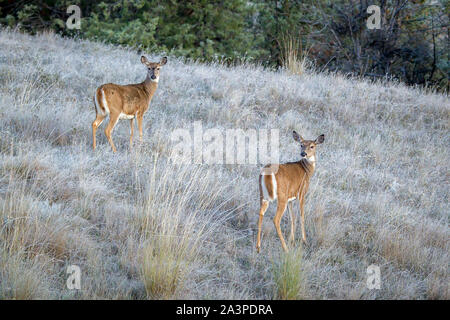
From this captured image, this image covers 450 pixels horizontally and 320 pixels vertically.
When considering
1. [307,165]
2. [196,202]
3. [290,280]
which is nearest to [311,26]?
[307,165]

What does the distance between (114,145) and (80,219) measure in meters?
2.59

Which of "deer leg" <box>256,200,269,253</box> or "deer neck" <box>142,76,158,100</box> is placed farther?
"deer neck" <box>142,76,158,100</box>

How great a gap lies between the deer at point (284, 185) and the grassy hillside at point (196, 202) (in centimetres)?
33

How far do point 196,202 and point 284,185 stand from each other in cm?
129

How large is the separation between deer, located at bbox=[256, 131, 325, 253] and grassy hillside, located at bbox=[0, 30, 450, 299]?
0.33 m

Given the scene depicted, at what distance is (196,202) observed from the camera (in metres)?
6.06

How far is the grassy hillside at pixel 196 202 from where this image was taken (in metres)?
4.54

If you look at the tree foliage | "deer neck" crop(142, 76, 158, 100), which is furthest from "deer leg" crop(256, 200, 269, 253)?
the tree foliage

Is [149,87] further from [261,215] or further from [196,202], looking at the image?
[261,215]

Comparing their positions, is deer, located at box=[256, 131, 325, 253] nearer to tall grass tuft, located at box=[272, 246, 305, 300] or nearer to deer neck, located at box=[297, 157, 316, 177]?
deer neck, located at box=[297, 157, 316, 177]

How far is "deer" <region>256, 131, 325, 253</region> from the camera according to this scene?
5.18 m

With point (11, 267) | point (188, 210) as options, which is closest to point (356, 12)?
point (188, 210)

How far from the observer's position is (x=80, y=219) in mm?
5105
